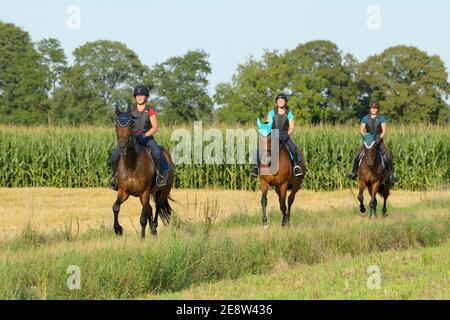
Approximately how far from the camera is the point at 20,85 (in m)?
67.0

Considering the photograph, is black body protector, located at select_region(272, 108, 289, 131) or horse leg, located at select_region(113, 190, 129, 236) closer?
horse leg, located at select_region(113, 190, 129, 236)

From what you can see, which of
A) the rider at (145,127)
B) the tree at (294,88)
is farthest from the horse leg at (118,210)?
the tree at (294,88)

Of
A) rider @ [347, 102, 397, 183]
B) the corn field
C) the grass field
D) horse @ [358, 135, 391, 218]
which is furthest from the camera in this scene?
the corn field

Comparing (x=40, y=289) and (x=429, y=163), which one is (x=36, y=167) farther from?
(x=40, y=289)

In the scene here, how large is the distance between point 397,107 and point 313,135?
43906 mm

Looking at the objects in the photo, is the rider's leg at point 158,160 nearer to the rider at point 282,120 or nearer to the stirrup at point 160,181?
the stirrup at point 160,181

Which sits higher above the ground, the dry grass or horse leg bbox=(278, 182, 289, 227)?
horse leg bbox=(278, 182, 289, 227)

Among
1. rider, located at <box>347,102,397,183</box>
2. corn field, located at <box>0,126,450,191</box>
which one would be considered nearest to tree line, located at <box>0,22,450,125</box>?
corn field, located at <box>0,126,450,191</box>

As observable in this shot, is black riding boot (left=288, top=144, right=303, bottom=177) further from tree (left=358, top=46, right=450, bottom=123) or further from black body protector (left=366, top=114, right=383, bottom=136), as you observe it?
tree (left=358, top=46, right=450, bottom=123)

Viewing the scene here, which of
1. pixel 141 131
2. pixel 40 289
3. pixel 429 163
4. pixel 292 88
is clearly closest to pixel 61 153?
pixel 429 163

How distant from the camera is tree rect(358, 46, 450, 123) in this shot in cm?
7375

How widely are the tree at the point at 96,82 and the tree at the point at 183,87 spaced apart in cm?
258

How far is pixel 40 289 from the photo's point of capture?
8992 millimetres

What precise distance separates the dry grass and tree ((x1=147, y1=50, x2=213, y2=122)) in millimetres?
39486
